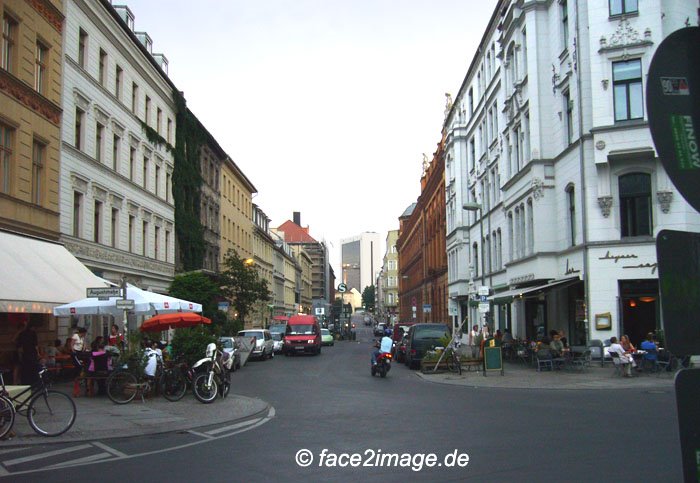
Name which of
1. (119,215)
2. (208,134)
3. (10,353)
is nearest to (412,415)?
(10,353)

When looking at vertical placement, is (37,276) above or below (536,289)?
above

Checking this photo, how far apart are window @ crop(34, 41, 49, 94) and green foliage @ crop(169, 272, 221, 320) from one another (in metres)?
14.4

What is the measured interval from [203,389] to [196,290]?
20.7 m

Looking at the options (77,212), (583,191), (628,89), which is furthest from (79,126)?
(628,89)

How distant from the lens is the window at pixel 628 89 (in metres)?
27.6

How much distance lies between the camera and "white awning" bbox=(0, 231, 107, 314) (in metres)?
19.6

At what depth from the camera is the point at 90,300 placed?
2125 centimetres

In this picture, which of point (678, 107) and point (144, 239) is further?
point (144, 239)

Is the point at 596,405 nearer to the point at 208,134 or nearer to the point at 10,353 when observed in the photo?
the point at 10,353

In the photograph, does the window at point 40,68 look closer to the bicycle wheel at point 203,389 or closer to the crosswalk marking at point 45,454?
the bicycle wheel at point 203,389

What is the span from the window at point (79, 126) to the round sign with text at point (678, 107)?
2979 centimetres

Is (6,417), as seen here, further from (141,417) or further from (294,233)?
(294,233)

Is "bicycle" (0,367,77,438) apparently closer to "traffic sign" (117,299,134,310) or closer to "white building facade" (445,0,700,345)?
→ "traffic sign" (117,299,134,310)

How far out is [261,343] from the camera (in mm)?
38719
